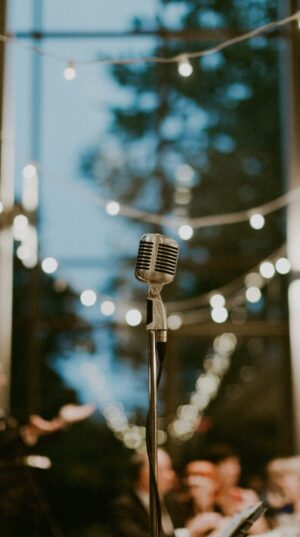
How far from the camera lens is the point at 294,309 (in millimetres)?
7203

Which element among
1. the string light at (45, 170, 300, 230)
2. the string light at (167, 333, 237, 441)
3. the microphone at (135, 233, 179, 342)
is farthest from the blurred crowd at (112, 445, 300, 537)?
the microphone at (135, 233, 179, 342)

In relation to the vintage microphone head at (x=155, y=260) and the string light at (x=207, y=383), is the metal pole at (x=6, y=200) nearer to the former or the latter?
the string light at (x=207, y=383)

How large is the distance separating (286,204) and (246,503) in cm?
259

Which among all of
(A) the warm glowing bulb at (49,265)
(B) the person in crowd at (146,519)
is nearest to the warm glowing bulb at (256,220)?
(A) the warm glowing bulb at (49,265)

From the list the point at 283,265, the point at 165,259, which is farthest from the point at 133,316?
the point at 165,259

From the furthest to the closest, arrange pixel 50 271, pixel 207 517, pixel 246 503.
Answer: pixel 50 271, pixel 246 503, pixel 207 517

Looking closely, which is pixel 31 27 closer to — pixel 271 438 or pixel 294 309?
pixel 294 309

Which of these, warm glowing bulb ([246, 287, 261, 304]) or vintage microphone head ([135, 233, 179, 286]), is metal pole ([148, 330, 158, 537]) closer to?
vintage microphone head ([135, 233, 179, 286])

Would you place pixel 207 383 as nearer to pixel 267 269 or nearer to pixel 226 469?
pixel 267 269

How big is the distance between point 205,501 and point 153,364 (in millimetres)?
2806

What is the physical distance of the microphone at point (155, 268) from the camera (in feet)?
9.30

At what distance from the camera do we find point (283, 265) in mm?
7211

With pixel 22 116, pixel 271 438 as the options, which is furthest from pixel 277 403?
pixel 22 116

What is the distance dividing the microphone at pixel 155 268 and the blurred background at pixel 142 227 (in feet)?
14.4
